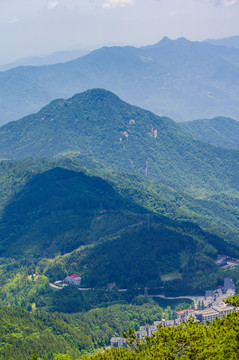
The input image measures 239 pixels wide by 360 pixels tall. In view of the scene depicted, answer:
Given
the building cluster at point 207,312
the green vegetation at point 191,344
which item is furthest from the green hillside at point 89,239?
the green vegetation at point 191,344

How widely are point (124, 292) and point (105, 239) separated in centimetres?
2317

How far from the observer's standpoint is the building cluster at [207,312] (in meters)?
89.9

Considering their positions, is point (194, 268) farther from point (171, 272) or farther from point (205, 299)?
point (205, 299)

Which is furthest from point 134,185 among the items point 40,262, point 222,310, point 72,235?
point 222,310

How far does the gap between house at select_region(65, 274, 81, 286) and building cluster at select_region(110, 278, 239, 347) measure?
27.0 metres

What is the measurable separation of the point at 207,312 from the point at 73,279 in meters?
35.3

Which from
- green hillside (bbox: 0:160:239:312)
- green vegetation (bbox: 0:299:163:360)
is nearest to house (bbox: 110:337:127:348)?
green vegetation (bbox: 0:299:163:360)

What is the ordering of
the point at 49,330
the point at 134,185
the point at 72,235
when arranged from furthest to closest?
1. the point at 134,185
2. the point at 72,235
3. the point at 49,330

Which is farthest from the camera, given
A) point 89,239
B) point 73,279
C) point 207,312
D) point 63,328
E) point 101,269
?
point 89,239

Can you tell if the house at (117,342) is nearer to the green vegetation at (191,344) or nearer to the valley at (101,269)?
the valley at (101,269)

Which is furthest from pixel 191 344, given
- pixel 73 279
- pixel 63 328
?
pixel 73 279

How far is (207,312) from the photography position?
94.6 metres

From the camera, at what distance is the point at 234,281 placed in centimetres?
10988

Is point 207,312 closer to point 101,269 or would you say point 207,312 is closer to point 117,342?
point 117,342
